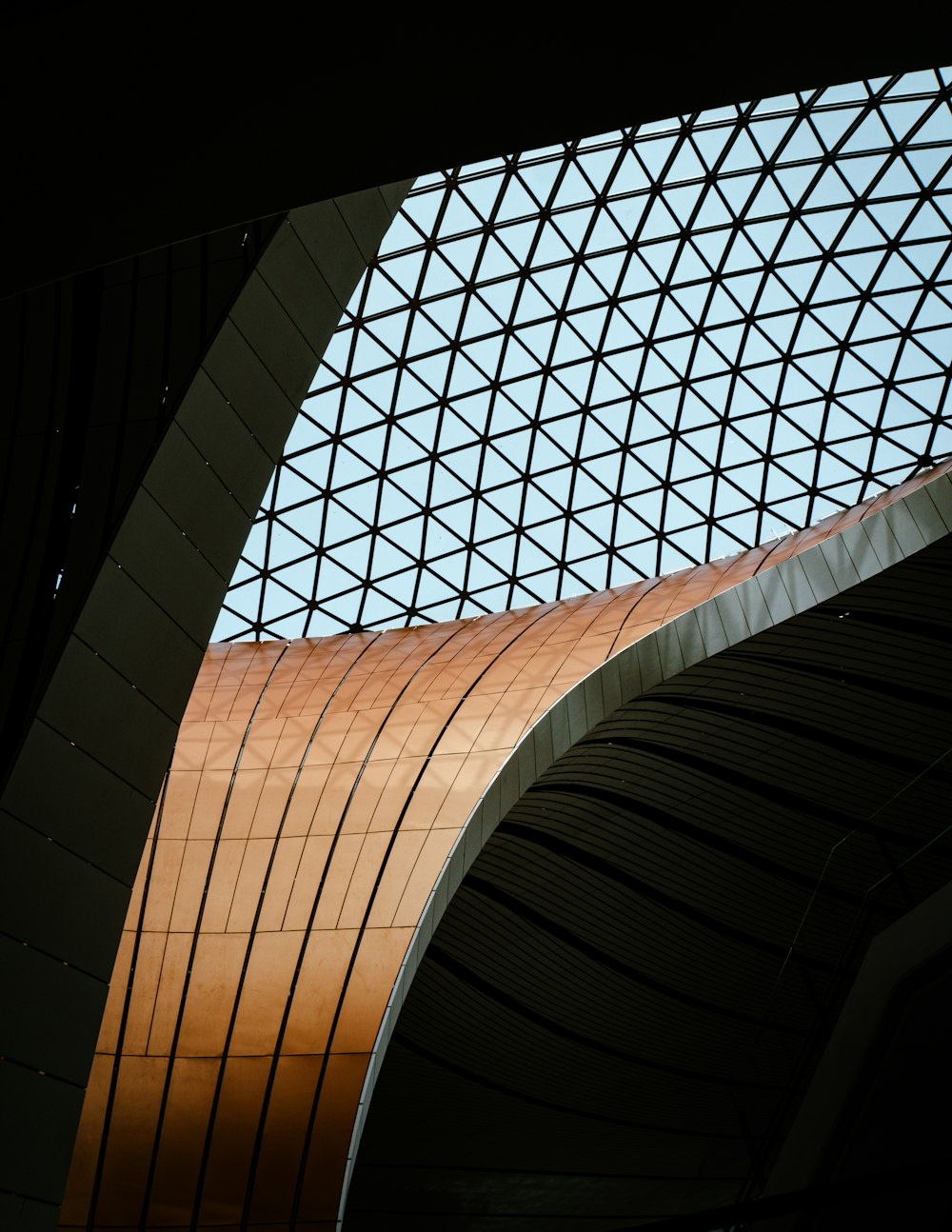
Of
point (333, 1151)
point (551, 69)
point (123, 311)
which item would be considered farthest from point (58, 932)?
point (333, 1151)

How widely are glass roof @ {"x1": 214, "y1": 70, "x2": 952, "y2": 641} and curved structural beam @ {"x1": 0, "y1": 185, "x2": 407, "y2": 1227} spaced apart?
14581 mm

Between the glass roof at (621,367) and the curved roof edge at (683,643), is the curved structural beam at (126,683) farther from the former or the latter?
the glass roof at (621,367)

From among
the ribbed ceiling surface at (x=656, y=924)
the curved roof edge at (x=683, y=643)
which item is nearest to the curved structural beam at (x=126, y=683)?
the curved roof edge at (x=683, y=643)

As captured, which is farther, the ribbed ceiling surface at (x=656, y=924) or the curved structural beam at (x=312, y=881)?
the ribbed ceiling surface at (x=656, y=924)

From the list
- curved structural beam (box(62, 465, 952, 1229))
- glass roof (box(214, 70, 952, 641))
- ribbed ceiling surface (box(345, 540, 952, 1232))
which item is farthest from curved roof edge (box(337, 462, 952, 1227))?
→ glass roof (box(214, 70, 952, 641))

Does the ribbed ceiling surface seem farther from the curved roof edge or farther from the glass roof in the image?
the glass roof

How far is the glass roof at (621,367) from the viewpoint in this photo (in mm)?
23000

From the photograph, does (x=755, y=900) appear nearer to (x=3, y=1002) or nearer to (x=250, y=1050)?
(x=250, y=1050)

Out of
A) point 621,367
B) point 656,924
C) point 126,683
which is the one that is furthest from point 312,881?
point 621,367

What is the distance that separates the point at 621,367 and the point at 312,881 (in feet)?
48.4

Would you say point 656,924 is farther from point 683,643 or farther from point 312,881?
point 312,881

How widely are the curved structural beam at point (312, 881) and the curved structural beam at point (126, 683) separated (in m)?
8.28

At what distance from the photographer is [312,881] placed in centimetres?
1762

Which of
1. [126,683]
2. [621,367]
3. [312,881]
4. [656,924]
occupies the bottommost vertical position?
[126,683]
